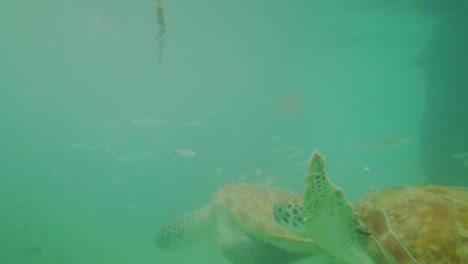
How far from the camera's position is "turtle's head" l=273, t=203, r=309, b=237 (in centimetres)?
300

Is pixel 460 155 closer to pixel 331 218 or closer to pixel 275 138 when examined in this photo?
pixel 331 218

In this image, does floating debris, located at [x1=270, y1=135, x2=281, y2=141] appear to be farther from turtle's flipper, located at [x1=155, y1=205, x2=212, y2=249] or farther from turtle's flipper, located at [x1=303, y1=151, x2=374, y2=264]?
turtle's flipper, located at [x1=303, y1=151, x2=374, y2=264]

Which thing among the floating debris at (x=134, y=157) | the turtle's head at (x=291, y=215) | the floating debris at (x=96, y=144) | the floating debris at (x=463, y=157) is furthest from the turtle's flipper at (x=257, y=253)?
the floating debris at (x=96, y=144)

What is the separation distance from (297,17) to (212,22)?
13.5ft

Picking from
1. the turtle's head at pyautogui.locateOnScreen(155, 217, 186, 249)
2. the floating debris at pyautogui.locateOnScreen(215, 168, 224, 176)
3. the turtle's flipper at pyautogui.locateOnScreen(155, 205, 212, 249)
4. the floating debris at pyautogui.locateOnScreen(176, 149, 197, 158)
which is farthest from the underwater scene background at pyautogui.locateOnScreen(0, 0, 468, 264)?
the turtle's flipper at pyautogui.locateOnScreen(155, 205, 212, 249)

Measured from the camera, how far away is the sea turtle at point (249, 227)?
429cm

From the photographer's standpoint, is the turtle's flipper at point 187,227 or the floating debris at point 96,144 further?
the floating debris at point 96,144

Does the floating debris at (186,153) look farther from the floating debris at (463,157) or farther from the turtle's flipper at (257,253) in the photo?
the turtle's flipper at (257,253)

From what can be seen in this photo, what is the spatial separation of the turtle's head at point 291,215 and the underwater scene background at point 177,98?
11.5 meters

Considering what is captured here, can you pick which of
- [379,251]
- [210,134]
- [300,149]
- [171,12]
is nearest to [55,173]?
[210,134]

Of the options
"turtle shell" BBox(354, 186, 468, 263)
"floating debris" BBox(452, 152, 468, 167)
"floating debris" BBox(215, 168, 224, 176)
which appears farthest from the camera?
"floating debris" BBox(215, 168, 224, 176)

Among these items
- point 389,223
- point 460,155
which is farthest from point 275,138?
point 389,223

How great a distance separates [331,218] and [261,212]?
260 centimetres

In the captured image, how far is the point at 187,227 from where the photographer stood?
649 centimetres
